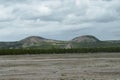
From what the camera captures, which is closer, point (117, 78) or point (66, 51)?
point (117, 78)

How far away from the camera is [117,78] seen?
29.9 meters

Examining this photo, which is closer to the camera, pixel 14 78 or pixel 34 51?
pixel 14 78

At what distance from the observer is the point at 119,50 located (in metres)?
128

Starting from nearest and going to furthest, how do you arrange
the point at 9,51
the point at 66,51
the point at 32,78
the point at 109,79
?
the point at 109,79
the point at 32,78
the point at 9,51
the point at 66,51

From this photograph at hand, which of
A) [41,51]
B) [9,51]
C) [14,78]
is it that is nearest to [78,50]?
[41,51]

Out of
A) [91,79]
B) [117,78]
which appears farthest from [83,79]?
[117,78]

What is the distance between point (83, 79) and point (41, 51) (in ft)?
315

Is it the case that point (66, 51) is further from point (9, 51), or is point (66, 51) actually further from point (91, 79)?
point (91, 79)

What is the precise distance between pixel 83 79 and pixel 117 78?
2634 mm

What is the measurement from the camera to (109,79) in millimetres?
29484

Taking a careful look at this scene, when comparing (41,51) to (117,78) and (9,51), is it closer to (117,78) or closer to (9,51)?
(9,51)

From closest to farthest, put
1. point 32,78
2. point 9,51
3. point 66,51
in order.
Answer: point 32,78 < point 9,51 < point 66,51

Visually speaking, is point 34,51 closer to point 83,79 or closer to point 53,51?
point 53,51

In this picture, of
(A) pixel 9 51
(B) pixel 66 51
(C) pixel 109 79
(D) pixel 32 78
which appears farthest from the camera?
(B) pixel 66 51
